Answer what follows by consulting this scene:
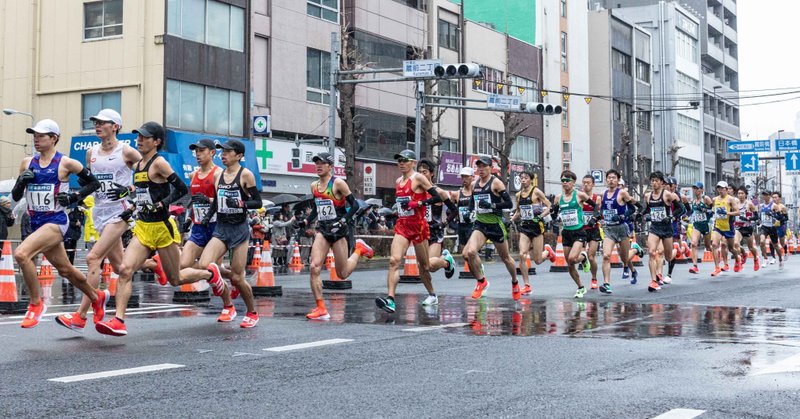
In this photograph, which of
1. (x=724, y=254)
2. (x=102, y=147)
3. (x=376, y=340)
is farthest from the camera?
(x=724, y=254)

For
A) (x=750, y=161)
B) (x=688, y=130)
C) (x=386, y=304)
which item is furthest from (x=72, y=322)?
(x=688, y=130)

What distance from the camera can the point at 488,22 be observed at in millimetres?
63719

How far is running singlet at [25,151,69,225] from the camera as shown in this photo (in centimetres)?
934

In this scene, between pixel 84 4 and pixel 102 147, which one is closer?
pixel 102 147

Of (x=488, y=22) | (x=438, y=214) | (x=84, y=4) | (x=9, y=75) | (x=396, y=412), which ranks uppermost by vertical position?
(x=488, y=22)

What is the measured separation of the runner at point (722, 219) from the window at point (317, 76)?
21866 mm

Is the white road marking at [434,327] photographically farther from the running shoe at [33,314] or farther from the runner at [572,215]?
the runner at [572,215]

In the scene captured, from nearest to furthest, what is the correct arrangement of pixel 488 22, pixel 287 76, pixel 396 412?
pixel 396 412 < pixel 287 76 < pixel 488 22

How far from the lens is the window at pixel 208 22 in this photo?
115 feet

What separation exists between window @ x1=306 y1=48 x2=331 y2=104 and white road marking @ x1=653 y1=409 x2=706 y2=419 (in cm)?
3628

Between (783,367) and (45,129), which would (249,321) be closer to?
(45,129)

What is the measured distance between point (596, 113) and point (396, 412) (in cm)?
6805

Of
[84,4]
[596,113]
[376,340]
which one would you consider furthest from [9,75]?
[596,113]

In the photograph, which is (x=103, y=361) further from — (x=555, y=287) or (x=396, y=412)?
(x=555, y=287)
